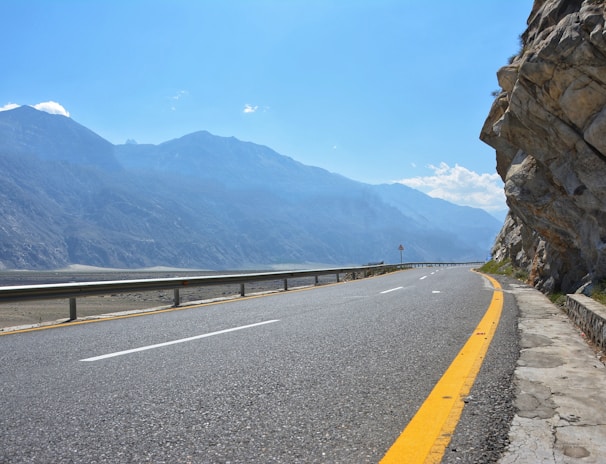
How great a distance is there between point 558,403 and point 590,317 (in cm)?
334

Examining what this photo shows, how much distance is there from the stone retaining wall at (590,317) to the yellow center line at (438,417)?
143 cm

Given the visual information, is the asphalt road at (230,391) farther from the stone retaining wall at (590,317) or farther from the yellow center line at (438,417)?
the stone retaining wall at (590,317)

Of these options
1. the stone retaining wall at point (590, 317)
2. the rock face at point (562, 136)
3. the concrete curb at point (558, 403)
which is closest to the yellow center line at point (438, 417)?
the concrete curb at point (558, 403)

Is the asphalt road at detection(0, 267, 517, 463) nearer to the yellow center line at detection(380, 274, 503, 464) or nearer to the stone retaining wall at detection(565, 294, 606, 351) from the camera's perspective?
the yellow center line at detection(380, 274, 503, 464)

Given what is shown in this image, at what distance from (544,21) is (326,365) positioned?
1198cm

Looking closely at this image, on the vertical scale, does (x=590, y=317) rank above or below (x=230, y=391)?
above

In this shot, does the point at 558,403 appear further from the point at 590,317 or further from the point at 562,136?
the point at 562,136

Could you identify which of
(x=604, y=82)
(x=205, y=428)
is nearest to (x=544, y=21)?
(x=604, y=82)

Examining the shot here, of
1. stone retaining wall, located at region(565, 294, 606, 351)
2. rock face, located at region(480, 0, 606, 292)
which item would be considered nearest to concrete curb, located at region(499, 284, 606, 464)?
stone retaining wall, located at region(565, 294, 606, 351)

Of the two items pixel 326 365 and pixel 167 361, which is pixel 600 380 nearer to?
pixel 326 365

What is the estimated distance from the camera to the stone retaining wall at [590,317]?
540 centimetres

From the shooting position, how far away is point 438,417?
10.0ft

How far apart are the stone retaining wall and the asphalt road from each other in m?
0.92

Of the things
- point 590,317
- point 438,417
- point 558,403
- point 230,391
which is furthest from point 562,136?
point 230,391
